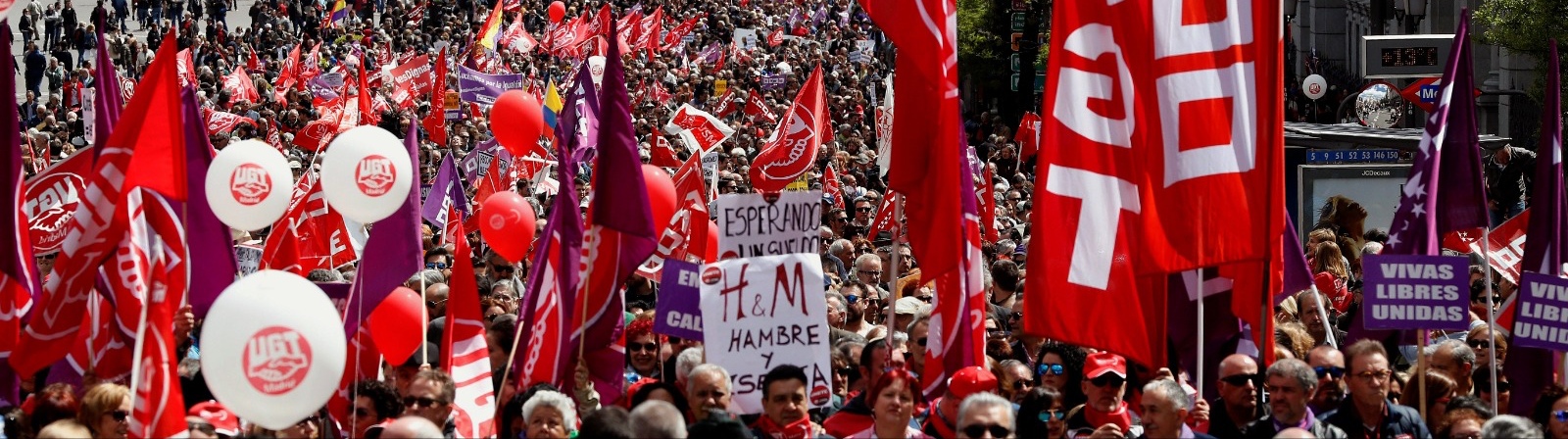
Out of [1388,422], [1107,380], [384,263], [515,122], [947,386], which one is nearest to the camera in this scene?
[1388,422]

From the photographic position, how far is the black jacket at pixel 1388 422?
25.3 feet

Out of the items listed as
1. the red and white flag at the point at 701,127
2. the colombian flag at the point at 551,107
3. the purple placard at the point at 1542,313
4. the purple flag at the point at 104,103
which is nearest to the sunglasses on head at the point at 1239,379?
the purple placard at the point at 1542,313

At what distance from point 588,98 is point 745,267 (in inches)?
249

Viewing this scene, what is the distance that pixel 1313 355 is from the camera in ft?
25.7

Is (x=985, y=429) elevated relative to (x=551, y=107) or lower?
lower

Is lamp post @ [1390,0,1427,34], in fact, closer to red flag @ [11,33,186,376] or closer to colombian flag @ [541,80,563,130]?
colombian flag @ [541,80,563,130]

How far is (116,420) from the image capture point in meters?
7.24

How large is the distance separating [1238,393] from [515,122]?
968 cm

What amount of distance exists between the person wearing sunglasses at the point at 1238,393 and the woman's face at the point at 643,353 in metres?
2.45

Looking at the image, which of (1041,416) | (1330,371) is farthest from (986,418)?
(1330,371)

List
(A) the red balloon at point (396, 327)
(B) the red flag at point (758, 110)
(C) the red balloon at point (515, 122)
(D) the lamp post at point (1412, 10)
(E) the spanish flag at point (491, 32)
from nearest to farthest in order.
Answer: (A) the red balloon at point (396, 327), (C) the red balloon at point (515, 122), (D) the lamp post at point (1412, 10), (B) the red flag at point (758, 110), (E) the spanish flag at point (491, 32)

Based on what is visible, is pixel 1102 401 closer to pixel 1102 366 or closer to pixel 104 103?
pixel 1102 366

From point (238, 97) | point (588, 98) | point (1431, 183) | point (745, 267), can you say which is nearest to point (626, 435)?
point (745, 267)

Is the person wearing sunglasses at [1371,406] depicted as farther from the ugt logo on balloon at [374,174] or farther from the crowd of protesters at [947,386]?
the ugt logo on balloon at [374,174]
